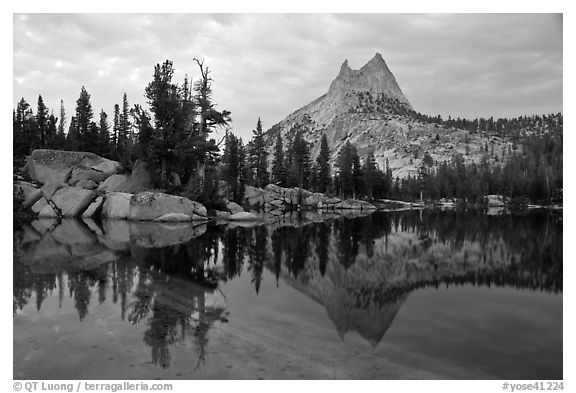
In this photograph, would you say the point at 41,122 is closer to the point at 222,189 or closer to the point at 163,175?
the point at 222,189

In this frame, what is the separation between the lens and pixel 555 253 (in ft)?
65.7

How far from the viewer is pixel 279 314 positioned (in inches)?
398

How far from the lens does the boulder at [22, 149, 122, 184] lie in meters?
40.3

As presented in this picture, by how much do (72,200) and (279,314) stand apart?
33.9 metres

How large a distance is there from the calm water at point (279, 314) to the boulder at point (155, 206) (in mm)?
16463

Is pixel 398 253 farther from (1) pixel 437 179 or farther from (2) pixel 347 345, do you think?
(1) pixel 437 179

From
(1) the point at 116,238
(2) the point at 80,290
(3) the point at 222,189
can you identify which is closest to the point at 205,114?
(3) the point at 222,189

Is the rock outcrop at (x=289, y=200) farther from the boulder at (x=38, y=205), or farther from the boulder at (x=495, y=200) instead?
the boulder at (x=495, y=200)

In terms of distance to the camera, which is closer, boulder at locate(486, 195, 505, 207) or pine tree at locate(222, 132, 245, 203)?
pine tree at locate(222, 132, 245, 203)

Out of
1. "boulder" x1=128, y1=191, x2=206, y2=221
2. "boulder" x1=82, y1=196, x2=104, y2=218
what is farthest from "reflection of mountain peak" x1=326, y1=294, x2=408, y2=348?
"boulder" x1=82, y1=196, x2=104, y2=218

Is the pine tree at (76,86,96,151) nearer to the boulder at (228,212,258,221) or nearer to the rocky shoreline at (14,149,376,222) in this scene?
the rocky shoreline at (14,149,376,222)

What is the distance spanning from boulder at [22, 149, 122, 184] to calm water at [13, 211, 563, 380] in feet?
77.8
